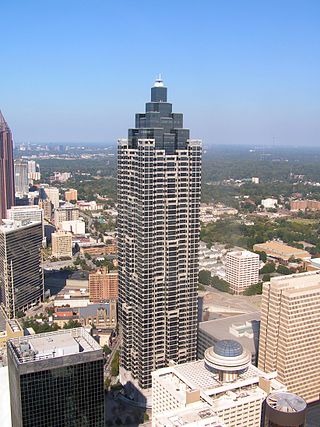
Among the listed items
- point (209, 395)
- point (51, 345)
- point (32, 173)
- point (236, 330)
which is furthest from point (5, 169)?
point (32, 173)

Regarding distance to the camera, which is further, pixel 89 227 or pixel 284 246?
pixel 89 227

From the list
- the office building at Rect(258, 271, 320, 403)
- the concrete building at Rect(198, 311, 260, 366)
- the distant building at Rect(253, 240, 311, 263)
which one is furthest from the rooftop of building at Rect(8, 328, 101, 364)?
the distant building at Rect(253, 240, 311, 263)

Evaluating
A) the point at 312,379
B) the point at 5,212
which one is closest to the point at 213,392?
the point at 312,379

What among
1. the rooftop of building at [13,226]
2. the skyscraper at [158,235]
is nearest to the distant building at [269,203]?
the rooftop of building at [13,226]

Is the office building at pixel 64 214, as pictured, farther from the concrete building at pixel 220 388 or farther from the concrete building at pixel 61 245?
the concrete building at pixel 220 388

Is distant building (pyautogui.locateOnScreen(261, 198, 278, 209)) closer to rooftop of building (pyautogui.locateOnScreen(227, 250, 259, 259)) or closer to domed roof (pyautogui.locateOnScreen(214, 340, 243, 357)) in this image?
rooftop of building (pyautogui.locateOnScreen(227, 250, 259, 259))

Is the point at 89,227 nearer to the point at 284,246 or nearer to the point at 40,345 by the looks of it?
the point at 284,246

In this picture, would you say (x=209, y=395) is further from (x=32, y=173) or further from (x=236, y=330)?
(x=32, y=173)
